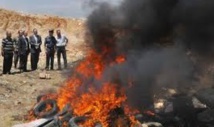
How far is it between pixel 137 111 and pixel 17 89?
7250mm

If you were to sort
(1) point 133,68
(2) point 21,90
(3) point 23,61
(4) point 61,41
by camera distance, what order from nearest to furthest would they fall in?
1. (1) point 133,68
2. (2) point 21,90
3. (3) point 23,61
4. (4) point 61,41

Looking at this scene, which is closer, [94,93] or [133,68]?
[94,93]

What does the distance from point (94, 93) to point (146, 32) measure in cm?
241

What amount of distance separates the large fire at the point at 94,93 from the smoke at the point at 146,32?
10.6 inches

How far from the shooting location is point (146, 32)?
1284 cm

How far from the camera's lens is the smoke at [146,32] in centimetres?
1238

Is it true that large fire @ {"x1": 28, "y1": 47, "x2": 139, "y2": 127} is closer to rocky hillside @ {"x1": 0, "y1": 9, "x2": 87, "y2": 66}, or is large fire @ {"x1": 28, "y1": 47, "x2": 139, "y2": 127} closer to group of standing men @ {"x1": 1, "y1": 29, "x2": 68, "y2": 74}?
group of standing men @ {"x1": 1, "y1": 29, "x2": 68, "y2": 74}

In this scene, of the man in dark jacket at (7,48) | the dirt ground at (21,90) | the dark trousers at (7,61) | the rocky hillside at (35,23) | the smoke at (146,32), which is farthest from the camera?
the rocky hillside at (35,23)

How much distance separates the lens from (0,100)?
1755 cm

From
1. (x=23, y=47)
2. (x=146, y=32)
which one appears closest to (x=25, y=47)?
(x=23, y=47)

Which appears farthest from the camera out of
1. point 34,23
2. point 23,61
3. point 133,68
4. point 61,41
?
point 34,23

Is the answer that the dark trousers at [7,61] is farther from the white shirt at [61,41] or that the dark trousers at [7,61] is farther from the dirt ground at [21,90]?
the white shirt at [61,41]

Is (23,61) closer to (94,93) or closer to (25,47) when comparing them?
(25,47)

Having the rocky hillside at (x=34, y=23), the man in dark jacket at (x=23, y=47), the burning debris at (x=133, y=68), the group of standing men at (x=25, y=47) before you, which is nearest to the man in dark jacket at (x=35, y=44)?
the group of standing men at (x=25, y=47)
